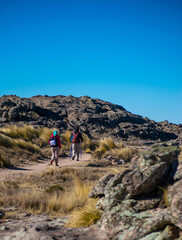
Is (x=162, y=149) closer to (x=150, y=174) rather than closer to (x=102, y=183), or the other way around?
(x=150, y=174)

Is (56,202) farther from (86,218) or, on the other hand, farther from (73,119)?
(73,119)

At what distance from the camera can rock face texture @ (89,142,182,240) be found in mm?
3246

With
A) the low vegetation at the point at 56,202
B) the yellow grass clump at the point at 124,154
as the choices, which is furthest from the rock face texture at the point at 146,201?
the yellow grass clump at the point at 124,154

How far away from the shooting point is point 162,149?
4.38 m

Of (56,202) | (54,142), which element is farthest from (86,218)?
(54,142)

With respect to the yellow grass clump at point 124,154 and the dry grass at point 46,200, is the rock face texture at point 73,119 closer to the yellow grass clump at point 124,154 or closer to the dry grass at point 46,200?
the yellow grass clump at point 124,154

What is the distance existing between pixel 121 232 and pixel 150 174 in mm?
919

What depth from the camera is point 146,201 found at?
147 inches

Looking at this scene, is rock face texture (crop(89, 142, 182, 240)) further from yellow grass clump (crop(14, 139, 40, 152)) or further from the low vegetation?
yellow grass clump (crop(14, 139, 40, 152))

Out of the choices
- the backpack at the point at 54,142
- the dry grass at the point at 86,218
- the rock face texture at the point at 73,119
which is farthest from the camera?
the rock face texture at the point at 73,119

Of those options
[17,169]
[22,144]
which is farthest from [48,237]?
[22,144]

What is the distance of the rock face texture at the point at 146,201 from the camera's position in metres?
3.25

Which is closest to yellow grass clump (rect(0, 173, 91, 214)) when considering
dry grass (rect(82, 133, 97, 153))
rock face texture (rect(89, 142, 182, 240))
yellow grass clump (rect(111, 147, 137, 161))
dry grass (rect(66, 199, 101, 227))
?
dry grass (rect(66, 199, 101, 227))

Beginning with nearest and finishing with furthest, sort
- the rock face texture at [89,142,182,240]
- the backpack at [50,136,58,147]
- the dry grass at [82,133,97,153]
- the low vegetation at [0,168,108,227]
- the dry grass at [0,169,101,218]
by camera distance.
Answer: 1. the rock face texture at [89,142,182,240]
2. the low vegetation at [0,168,108,227]
3. the dry grass at [0,169,101,218]
4. the backpack at [50,136,58,147]
5. the dry grass at [82,133,97,153]
